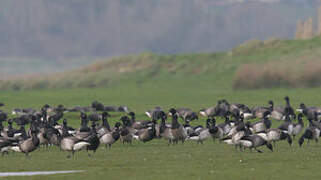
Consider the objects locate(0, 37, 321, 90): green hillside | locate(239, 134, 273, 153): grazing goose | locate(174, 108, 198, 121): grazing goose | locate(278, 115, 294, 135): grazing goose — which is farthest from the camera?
locate(0, 37, 321, 90): green hillside

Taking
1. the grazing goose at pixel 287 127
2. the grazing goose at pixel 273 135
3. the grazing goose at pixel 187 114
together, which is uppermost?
the grazing goose at pixel 187 114

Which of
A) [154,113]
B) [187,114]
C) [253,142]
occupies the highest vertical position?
[154,113]

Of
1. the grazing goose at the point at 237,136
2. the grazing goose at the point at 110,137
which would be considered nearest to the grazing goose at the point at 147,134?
the grazing goose at the point at 110,137

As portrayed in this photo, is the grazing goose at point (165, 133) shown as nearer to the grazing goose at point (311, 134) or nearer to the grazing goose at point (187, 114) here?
the grazing goose at point (311, 134)

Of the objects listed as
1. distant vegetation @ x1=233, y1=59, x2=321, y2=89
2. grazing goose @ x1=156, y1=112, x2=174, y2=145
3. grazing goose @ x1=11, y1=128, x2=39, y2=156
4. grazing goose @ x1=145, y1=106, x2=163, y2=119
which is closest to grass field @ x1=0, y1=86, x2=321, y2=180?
grazing goose @ x1=11, y1=128, x2=39, y2=156

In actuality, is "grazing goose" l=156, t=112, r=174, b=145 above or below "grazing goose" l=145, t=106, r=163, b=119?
below

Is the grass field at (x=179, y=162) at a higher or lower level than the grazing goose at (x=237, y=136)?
lower

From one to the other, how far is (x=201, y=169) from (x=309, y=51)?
12696 centimetres

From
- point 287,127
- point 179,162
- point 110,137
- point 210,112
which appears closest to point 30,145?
point 110,137

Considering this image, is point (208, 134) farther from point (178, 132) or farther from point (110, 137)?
point (110, 137)

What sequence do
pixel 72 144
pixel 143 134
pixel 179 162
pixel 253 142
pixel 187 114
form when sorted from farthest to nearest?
pixel 187 114 < pixel 143 134 < pixel 253 142 < pixel 72 144 < pixel 179 162

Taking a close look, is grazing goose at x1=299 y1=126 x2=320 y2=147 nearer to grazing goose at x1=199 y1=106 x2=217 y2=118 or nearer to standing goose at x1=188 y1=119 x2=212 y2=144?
standing goose at x1=188 y1=119 x2=212 y2=144

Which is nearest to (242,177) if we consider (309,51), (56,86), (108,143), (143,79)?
(108,143)

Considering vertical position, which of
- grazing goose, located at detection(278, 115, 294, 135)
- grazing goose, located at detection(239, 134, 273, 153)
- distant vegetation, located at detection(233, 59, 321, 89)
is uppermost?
distant vegetation, located at detection(233, 59, 321, 89)
